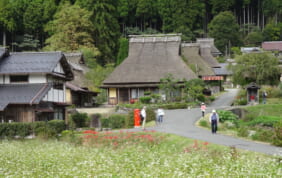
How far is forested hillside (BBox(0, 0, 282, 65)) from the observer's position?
2448 inches

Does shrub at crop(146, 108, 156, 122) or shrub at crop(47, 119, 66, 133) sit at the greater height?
shrub at crop(146, 108, 156, 122)

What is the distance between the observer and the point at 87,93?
47469 mm

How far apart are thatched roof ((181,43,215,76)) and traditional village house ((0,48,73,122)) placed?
63.4 feet

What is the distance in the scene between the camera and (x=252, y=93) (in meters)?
39.3

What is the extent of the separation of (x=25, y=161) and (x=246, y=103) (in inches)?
1064

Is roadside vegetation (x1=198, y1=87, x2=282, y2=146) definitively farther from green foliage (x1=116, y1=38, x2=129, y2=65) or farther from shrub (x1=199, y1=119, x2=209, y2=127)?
green foliage (x1=116, y1=38, x2=129, y2=65)

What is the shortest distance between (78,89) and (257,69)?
59.9 ft

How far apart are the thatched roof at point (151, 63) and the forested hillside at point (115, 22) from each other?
1143 centimetres

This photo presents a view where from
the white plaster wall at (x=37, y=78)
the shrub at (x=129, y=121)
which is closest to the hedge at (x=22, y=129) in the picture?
the white plaster wall at (x=37, y=78)

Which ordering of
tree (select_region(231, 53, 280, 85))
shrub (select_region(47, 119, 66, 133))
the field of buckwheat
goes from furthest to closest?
tree (select_region(231, 53, 280, 85)) < shrub (select_region(47, 119, 66, 133)) < the field of buckwheat

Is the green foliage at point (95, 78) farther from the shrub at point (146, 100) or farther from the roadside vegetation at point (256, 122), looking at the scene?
the roadside vegetation at point (256, 122)

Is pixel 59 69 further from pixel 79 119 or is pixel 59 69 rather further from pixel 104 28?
pixel 104 28

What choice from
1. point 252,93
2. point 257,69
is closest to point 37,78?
point 252,93

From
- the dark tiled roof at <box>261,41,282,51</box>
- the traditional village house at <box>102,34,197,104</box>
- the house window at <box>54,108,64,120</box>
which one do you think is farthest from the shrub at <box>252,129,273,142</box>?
the dark tiled roof at <box>261,41,282,51</box>
